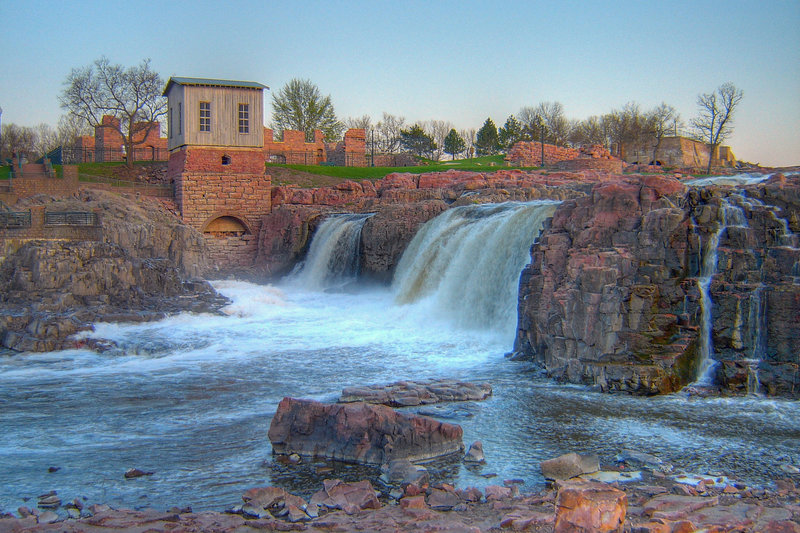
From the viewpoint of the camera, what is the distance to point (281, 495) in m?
6.80

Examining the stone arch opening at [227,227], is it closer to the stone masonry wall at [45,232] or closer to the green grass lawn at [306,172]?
the green grass lawn at [306,172]

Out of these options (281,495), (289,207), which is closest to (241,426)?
(281,495)

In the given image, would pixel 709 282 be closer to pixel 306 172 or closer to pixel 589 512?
pixel 589 512

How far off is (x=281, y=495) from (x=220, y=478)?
104cm

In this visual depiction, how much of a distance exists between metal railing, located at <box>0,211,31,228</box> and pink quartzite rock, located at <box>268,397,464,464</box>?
49.1ft

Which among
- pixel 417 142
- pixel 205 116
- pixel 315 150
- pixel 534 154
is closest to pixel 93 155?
pixel 315 150

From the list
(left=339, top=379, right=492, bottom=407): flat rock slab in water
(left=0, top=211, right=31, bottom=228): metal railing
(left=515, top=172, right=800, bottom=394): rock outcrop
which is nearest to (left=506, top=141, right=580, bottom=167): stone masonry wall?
(left=0, top=211, right=31, bottom=228): metal railing

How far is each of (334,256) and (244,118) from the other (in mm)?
8594

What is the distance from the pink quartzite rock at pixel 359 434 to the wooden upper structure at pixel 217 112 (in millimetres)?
22175

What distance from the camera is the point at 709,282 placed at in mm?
11453

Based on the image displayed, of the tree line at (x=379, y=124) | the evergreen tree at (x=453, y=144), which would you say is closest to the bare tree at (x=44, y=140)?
the tree line at (x=379, y=124)

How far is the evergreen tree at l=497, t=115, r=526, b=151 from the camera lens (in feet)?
182

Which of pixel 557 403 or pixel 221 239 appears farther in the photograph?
pixel 221 239

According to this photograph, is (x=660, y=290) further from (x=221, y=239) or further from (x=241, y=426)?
(x=221, y=239)
